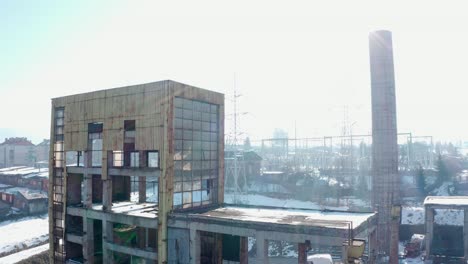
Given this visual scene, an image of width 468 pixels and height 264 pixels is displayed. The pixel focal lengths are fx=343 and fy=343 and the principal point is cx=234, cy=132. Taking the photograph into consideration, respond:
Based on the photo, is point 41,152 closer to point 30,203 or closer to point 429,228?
point 30,203

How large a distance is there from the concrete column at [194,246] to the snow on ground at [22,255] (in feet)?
73.3

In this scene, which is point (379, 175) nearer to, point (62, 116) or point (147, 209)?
point (147, 209)

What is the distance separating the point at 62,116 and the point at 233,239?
49.0 ft

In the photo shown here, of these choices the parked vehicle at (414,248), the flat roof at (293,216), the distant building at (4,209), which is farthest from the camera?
the distant building at (4,209)

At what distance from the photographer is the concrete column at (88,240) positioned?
21547 millimetres

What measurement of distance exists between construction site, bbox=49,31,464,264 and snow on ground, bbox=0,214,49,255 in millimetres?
16135

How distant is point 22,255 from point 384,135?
3565cm

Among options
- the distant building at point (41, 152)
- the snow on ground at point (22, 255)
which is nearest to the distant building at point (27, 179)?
the snow on ground at point (22, 255)

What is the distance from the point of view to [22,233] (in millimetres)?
40469

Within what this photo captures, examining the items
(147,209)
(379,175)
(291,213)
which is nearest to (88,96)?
(147,209)

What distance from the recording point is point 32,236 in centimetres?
3934

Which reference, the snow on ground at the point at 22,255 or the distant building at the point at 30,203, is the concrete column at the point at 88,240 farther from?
the distant building at the point at 30,203

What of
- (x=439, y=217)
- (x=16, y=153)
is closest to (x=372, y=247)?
(x=439, y=217)

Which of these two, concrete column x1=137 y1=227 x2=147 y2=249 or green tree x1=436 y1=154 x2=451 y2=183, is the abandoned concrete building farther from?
green tree x1=436 y1=154 x2=451 y2=183
